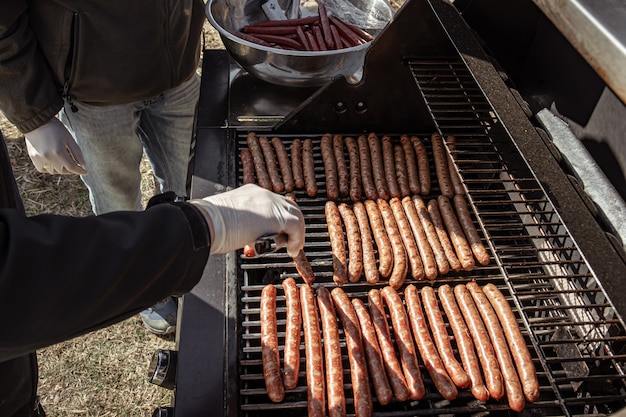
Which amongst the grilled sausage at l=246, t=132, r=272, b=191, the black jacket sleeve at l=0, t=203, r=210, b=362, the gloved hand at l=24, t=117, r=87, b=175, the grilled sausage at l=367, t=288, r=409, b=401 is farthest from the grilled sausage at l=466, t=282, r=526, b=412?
the gloved hand at l=24, t=117, r=87, b=175

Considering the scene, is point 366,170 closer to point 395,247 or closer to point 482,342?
point 395,247

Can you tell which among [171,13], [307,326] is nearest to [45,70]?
[171,13]

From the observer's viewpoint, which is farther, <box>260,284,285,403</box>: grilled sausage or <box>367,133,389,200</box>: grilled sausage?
<box>367,133,389,200</box>: grilled sausage

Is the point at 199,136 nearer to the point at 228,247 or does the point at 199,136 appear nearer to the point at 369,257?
the point at 369,257

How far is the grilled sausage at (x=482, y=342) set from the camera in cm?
284

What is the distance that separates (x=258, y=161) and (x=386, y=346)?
1.70 metres

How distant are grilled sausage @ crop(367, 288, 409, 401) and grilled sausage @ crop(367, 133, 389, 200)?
2.95ft

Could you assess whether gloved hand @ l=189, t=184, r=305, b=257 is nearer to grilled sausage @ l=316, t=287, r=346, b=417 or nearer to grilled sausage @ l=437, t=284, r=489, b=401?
grilled sausage @ l=316, t=287, r=346, b=417

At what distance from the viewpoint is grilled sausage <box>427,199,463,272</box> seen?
3525 millimetres

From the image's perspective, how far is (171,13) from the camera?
148 inches

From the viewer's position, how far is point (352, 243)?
3.56 meters

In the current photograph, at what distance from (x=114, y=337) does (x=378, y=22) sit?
3.95 m

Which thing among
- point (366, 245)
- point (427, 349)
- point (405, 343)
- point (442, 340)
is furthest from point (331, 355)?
point (366, 245)

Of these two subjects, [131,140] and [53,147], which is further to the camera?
[131,140]
